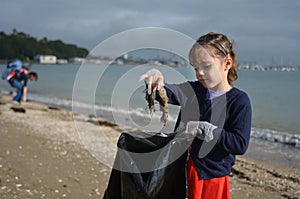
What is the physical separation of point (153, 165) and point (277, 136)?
39.0ft

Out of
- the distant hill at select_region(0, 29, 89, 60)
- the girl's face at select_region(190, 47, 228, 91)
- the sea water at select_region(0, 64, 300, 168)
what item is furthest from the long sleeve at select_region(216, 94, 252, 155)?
the distant hill at select_region(0, 29, 89, 60)

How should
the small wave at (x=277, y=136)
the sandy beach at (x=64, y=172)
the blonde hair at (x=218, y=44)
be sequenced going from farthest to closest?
the small wave at (x=277, y=136) < the sandy beach at (x=64, y=172) < the blonde hair at (x=218, y=44)

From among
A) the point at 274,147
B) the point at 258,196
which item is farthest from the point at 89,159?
the point at 274,147

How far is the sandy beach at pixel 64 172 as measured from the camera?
5898 millimetres

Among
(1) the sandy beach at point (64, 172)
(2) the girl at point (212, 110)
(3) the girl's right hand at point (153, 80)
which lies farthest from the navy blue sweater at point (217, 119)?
(1) the sandy beach at point (64, 172)

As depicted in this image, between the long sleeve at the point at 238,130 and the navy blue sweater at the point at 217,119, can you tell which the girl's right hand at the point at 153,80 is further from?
the long sleeve at the point at 238,130

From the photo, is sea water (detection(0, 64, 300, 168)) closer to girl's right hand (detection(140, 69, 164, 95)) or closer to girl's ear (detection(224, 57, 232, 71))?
girl's right hand (detection(140, 69, 164, 95))

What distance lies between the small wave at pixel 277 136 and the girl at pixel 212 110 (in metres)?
10.4

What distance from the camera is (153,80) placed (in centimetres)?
254

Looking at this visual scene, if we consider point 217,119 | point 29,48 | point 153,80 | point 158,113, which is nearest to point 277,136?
point 158,113

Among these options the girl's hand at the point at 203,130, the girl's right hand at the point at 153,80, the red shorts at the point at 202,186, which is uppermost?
the girl's right hand at the point at 153,80

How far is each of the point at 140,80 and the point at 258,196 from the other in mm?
4864

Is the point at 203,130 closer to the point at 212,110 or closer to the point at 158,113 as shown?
the point at 212,110

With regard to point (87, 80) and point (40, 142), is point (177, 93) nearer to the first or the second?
point (87, 80)
